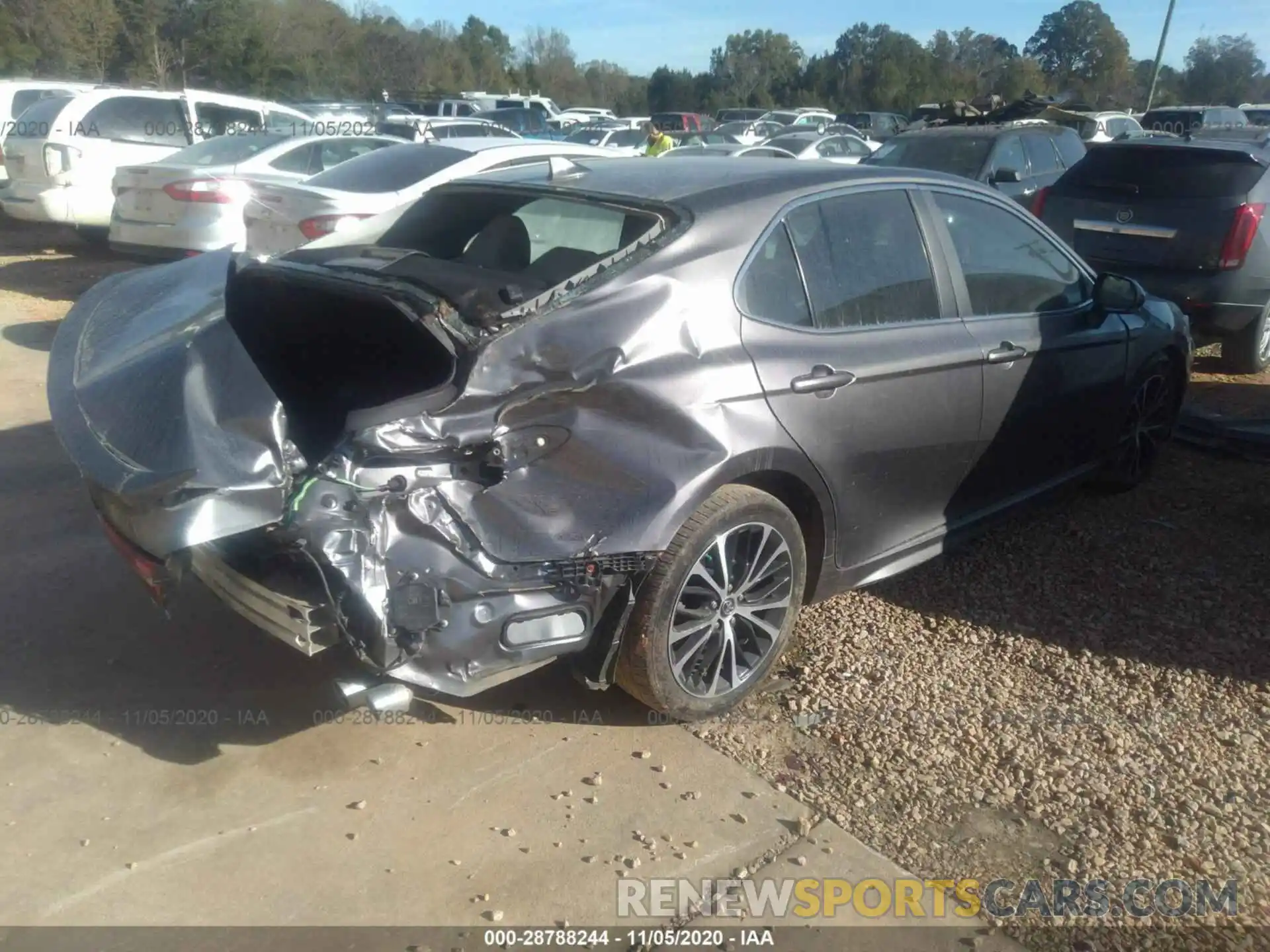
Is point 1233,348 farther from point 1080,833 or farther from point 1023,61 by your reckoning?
point 1023,61

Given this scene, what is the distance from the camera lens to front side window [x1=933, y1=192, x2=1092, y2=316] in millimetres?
4332

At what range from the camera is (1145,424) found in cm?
546

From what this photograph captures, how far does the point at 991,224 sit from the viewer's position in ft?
14.9

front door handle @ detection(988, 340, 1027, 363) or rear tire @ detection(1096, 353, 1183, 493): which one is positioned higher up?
Answer: front door handle @ detection(988, 340, 1027, 363)

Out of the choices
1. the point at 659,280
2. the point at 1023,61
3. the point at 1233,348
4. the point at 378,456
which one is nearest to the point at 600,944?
the point at 378,456

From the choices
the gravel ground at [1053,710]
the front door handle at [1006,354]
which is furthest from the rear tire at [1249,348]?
the front door handle at [1006,354]

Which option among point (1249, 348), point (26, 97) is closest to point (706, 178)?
point (1249, 348)

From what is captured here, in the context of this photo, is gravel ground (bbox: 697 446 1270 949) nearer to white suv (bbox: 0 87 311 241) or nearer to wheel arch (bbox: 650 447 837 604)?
wheel arch (bbox: 650 447 837 604)

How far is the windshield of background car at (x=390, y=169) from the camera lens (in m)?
8.25

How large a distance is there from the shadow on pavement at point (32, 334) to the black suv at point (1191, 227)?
7.52m

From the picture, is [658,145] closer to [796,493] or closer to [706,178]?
[706,178]

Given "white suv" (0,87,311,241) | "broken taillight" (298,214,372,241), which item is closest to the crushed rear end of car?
"broken taillight" (298,214,372,241)

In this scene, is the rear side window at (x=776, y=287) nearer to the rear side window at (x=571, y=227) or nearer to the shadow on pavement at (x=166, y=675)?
the rear side window at (x=571, y=227)

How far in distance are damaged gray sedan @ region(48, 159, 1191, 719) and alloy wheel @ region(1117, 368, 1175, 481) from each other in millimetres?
902
